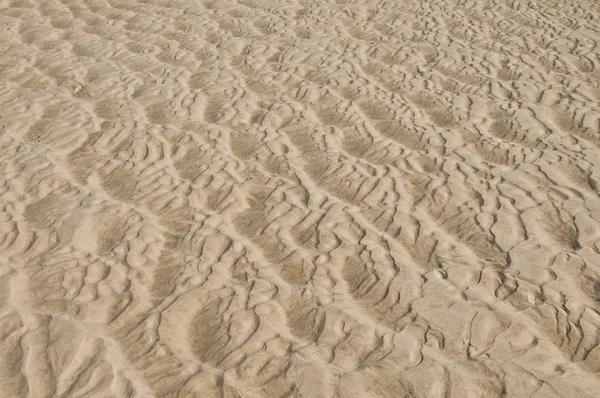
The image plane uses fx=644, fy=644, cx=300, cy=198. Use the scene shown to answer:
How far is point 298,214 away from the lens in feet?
12.9

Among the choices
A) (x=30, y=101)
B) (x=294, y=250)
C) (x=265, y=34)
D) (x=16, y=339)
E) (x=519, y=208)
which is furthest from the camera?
(x=265, y=34)

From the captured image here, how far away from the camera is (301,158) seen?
181 inches

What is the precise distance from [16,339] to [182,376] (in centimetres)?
85

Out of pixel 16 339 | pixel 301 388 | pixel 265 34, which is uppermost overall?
pixel 301 388

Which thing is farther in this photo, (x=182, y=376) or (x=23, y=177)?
(x=23, y=177)

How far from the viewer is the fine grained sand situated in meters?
2.87

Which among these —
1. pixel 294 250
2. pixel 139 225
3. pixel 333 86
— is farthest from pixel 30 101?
pixel 294 250

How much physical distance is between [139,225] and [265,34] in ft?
12.3

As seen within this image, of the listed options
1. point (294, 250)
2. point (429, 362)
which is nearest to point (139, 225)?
point (294, 250)

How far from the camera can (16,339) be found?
9.87 feet

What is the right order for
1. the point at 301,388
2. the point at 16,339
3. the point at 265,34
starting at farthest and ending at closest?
1. the point at 265,34
2. the point at 16,339
3. the point at 301,388

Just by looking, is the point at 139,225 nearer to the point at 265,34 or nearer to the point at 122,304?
the point at 122,304

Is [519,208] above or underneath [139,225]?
above

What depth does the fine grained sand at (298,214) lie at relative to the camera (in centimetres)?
287
